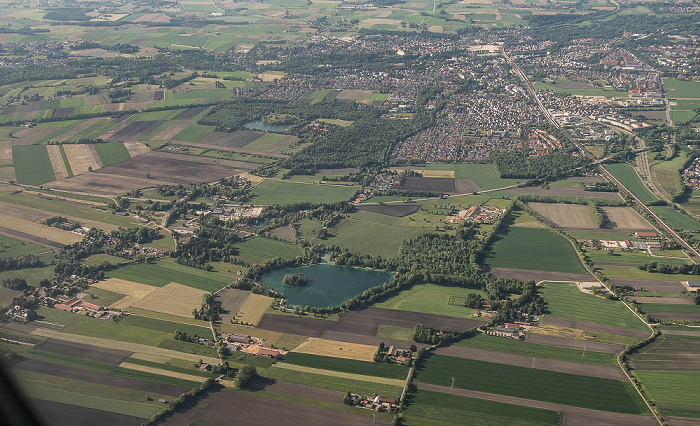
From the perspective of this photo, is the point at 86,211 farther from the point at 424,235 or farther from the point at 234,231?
the point at 424,235

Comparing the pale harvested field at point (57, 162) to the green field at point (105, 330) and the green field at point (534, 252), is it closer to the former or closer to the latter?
the green field at point (105, 330)

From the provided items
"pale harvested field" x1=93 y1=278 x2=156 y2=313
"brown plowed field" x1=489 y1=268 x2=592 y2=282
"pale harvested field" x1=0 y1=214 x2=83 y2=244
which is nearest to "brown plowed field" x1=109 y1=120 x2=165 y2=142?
"pale harvested field" x1=0 y1=214 x2=83 y2=244

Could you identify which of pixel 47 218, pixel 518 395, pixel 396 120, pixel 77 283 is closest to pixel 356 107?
pixel 396 120

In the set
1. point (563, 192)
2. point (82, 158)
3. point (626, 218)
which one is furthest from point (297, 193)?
point (626, 218)

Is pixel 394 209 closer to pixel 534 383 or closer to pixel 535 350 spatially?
pixel 535 350

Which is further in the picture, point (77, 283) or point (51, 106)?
point (51, 106)

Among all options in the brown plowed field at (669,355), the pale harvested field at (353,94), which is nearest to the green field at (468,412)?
the brown plowed field at (669,355)

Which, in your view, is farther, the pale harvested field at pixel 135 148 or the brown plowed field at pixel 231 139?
the brown plowed field at pixel 231 139
